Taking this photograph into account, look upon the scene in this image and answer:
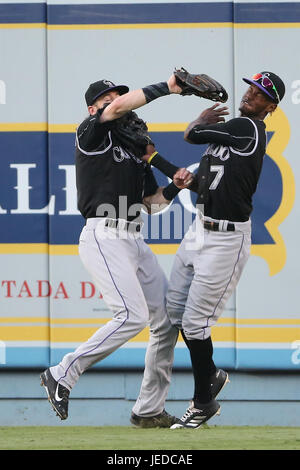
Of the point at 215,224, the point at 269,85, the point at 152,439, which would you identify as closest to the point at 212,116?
the point at 269,85

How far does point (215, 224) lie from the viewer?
231 inches

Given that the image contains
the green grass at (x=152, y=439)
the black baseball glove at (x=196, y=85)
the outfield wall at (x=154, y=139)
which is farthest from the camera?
the outfield wall at (x=154, y=139)

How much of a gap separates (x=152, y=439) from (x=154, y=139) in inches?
101

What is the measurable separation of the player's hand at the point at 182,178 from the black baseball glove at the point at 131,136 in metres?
0.24

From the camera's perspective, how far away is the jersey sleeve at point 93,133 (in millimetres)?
5723

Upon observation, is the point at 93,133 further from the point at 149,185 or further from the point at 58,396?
the point at 58,396

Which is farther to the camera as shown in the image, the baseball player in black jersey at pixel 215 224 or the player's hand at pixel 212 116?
the player's hand at pixel 212 116

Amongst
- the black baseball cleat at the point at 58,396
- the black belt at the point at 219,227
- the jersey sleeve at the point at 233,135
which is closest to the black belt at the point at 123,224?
the black belt at the point at 219,227

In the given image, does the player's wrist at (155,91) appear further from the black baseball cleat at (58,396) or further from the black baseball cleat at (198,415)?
the black baseball cleat at (198,415)

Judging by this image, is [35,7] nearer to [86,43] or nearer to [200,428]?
[86,43]

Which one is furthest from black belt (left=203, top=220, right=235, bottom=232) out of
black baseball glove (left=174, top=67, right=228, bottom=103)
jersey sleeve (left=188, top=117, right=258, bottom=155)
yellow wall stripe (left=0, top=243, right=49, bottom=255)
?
yellow wall stripe (left=0, top=243, right=49, bottom=255)

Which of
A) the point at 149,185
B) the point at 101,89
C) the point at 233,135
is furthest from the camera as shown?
the point at 149,185
